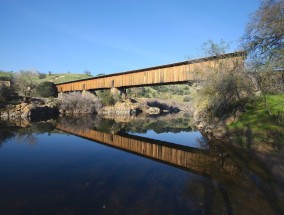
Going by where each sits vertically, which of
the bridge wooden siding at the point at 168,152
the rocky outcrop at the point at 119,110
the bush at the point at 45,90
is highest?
the bush at the point at 45,90

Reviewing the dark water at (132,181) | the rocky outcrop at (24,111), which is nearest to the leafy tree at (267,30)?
the dark water at (132,181)

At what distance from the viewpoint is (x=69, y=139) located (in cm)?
2172

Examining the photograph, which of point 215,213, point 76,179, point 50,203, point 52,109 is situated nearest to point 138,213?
point 215,213

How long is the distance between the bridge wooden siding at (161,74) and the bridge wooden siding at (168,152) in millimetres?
10625

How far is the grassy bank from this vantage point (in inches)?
585

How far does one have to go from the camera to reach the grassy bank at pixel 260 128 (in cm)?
1487

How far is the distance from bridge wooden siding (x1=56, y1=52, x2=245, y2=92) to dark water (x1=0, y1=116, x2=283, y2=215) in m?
10.9

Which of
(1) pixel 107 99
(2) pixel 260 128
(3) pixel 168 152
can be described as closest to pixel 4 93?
(1) pixel 107 99

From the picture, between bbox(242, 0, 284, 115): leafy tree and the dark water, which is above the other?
bbox(242, 0, 284, 115): leafy tree

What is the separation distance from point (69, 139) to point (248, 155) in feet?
47.2

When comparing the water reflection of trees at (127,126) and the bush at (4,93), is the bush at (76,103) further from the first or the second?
the water reflection of trees at (127,126)

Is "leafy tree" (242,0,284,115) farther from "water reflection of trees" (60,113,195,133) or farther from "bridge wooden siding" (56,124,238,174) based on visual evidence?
"water reflection of trees" (60,113,195,133)

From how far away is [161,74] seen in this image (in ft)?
132

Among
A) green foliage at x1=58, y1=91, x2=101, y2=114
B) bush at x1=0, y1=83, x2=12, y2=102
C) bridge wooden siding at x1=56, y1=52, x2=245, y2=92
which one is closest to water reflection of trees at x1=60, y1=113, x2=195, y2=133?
bridge wooden siding at x1=56, y1=52, x2=245, y2=92
